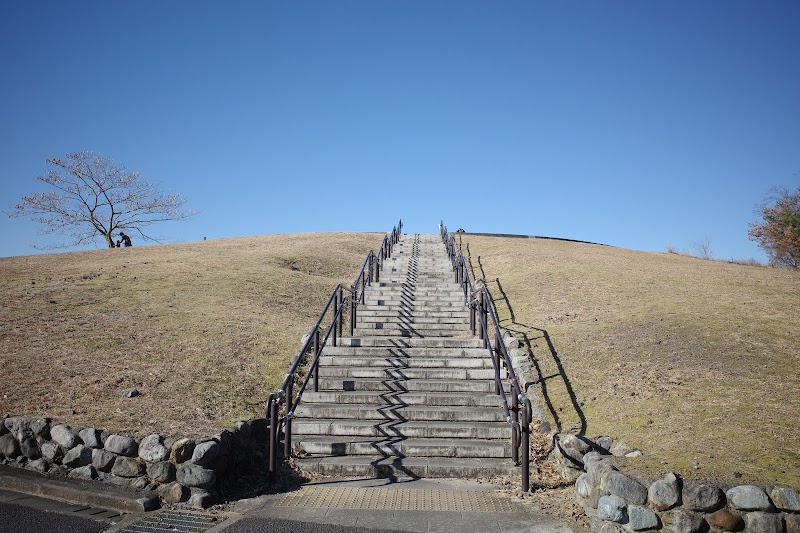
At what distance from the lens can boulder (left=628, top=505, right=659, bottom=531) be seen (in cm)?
548

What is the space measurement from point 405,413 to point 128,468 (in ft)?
12.8

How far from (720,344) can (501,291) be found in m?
6.73

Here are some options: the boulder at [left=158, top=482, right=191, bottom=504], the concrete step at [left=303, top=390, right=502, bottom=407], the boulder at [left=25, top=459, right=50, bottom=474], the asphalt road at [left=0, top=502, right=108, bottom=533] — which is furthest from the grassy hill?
the asphalt road at [left=0, top=502, right=108, bottom=533]

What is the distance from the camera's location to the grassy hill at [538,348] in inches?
296

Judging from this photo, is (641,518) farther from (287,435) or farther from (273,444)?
(287,435)

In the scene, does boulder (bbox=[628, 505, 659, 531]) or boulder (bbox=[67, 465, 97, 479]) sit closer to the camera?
boulder (bbox=[628, 505, 659, 531])

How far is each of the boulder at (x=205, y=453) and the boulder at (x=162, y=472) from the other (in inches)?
11.9

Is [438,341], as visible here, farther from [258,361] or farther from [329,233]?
[329,233]

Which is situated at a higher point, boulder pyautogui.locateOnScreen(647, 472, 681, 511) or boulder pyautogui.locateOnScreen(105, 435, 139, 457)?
boulder pyautogui.locateOnScreen(105, 435, 139, 457)

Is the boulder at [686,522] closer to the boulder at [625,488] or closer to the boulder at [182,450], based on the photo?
the boulder at [625,488]

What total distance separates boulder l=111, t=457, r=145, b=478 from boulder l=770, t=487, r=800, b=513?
674 cm

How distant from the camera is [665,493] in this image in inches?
217

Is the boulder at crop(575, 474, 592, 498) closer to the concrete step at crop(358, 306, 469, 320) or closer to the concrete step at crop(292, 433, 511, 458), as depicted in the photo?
the concrete step at crop(292, 433, 511, 458)

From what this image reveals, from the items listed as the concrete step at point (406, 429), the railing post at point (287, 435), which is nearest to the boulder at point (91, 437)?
the railing post at point (287, 435)
